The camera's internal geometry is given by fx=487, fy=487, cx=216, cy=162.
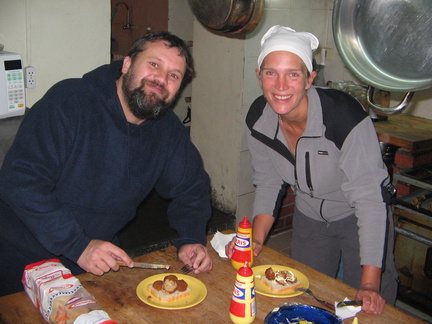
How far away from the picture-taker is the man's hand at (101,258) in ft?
4.97

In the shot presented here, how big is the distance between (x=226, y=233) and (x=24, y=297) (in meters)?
0.81

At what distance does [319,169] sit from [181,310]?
30.8 inches

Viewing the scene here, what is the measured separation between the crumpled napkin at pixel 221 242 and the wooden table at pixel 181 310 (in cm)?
6

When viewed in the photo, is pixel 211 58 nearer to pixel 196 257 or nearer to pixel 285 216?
pixel 285 216

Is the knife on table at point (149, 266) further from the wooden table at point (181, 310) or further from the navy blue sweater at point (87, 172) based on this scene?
the navy blue sweater at point (87, 172)

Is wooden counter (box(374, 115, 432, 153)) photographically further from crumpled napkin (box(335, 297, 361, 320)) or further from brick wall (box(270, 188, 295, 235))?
crumpled napkin (box(335, 297, 361, 320))

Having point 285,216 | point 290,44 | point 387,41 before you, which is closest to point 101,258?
point 290,44

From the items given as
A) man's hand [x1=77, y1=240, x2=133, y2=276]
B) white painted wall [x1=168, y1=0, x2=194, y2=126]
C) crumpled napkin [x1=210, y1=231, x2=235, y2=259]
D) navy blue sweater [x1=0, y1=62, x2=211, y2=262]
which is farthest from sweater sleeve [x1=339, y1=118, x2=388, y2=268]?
white painted wall [x1=168, y1=0, x2=194, y2=126]

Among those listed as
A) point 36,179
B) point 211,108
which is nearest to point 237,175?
point 211,108

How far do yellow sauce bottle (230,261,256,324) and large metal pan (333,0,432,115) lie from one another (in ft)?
2.07

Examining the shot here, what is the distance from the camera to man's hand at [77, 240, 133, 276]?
4.97 feet

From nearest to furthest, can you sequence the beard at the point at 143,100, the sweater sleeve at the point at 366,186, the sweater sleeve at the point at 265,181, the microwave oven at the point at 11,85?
the sweater sleeve at the point at 366,186 → the beard at the point at 143,100 → the sweater sleeve at the point at 265,181 → the microwave oven at the point at 11,85

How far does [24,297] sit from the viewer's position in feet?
4.71

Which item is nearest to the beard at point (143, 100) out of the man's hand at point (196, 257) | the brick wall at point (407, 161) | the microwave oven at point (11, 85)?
the man's hand at point (196, 257)
